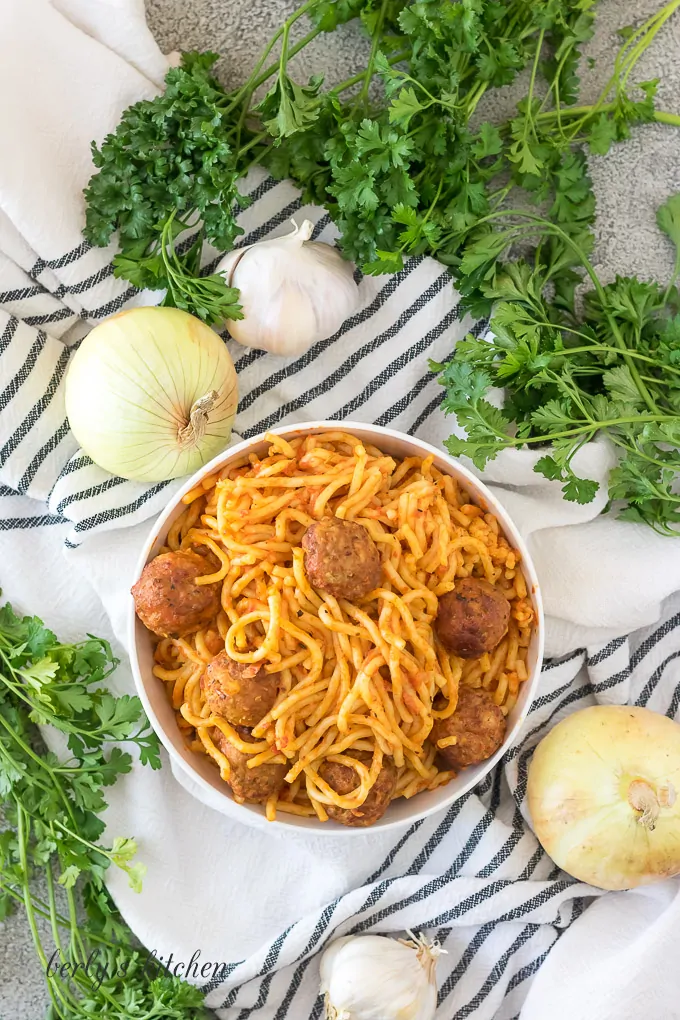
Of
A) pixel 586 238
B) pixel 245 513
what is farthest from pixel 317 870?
pixel 586 238

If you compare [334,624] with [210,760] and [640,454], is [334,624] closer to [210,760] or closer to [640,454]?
[210,760]

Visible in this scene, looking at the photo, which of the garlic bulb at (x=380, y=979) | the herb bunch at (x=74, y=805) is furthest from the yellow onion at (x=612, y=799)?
the herb bunch at (x=74, y=805)

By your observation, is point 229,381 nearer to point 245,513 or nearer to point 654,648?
point 245,513

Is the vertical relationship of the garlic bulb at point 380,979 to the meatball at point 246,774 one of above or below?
below

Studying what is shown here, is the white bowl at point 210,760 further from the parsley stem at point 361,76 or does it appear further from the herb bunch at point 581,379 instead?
the parsley stem at point 361,76

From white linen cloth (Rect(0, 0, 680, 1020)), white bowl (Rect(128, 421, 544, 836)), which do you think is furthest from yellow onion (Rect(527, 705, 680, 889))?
white bowl (Rect(128, 421, 544, 836))

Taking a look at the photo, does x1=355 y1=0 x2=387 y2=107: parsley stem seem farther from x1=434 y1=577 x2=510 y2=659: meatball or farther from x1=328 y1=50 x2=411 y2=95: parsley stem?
x1=434 y1=577 x2=510 y2=659: meatball
